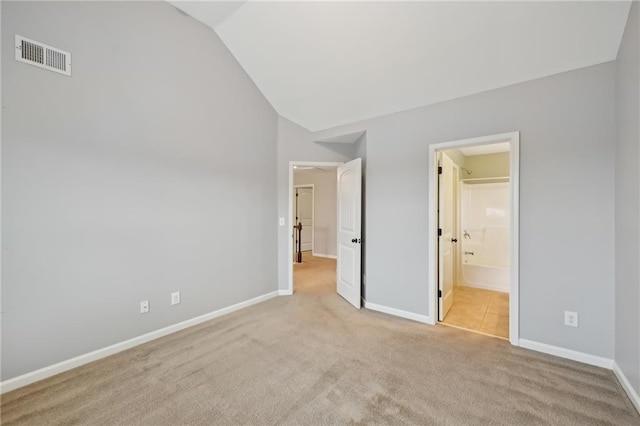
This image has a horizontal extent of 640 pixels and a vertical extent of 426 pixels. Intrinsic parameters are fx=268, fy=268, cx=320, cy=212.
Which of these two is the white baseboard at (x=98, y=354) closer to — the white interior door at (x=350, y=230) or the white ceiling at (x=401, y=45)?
the white interior door at (x=350, y=230)

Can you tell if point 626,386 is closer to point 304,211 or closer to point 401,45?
point 401,45

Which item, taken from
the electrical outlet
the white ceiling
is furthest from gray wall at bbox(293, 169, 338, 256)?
the electrical outlet

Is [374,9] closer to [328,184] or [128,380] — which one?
[128,380]

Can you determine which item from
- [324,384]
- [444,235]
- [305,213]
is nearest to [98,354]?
[324,384]

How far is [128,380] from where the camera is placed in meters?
1.98

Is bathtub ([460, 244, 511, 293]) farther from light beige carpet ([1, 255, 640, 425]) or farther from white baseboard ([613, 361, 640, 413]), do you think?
white baseboard ([613, 361, 640, 413])

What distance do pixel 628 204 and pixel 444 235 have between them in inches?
60.2

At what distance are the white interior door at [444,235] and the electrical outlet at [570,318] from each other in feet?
3.51

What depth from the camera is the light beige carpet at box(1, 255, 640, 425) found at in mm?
1642

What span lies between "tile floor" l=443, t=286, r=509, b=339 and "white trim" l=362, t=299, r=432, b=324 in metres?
0.27

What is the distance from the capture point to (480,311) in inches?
136

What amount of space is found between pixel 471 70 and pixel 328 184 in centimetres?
536

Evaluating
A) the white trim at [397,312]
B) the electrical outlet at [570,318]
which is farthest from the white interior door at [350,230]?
the electrical outlet at [570,318]

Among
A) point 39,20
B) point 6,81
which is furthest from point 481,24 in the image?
point 6,81
